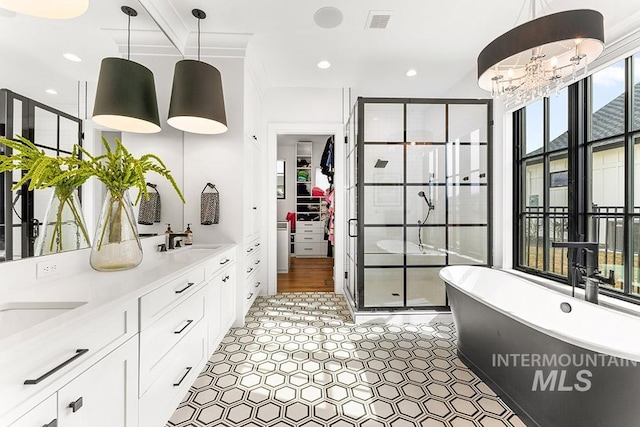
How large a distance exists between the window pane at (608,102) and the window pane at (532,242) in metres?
0.88

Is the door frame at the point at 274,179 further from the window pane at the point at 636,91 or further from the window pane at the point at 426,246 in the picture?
the window pane at the point at 636,91

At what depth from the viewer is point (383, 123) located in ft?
→ 10.2

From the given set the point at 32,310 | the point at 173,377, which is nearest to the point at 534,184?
the point at 173,377

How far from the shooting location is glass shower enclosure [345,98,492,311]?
10.1 feet

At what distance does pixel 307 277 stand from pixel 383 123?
9.43ft

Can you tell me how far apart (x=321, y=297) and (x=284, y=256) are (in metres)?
1.58

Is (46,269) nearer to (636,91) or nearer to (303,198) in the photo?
(636,91)

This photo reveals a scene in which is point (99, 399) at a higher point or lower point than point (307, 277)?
higher

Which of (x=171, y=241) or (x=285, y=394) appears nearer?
(x=285, y=394)

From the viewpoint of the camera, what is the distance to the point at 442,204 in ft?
10.3

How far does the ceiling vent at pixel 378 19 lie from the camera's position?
246 centimetres

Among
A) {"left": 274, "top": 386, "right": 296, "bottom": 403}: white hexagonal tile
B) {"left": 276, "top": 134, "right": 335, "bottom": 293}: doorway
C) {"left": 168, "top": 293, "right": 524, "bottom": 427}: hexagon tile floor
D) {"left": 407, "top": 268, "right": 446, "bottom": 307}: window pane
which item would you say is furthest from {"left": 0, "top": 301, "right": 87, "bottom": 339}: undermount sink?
{"left": 276, "top": 134, "right": 335, "bottom": 293}: doorway

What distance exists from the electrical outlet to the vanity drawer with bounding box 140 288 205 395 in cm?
54

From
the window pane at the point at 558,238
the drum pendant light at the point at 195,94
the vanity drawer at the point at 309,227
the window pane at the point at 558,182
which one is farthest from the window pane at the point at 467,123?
the vanity drawer at the point at 309,227
